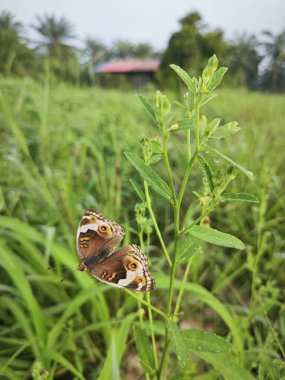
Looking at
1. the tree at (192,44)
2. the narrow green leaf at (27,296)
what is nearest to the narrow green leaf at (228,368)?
the narrow green leaf at (27,296)

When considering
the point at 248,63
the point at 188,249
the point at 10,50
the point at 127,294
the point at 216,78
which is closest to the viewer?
the point at 216,78

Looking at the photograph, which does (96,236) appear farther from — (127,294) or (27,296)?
(127,294)

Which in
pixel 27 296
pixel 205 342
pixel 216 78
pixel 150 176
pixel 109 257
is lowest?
pixel 27 296

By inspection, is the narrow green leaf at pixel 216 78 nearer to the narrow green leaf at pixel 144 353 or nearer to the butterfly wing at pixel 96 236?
the butterfly wing at pixel 96 236

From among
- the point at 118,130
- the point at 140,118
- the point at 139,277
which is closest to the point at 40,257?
the point at 139,277

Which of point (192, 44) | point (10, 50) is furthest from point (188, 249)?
point (192, 44)

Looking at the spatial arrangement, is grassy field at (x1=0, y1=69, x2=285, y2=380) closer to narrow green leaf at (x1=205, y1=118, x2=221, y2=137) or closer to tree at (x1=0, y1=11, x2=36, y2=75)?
narrow green leaf at (x1=205, y1=118, x2=221, y2=137)
